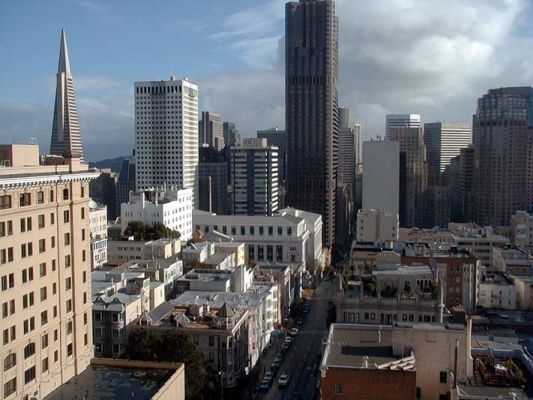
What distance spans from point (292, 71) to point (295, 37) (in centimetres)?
798

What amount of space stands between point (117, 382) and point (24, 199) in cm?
976

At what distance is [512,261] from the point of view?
280 feet

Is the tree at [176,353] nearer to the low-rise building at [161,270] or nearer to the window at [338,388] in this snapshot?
the window at [338,388]

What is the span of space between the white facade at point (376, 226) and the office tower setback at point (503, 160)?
63845mm

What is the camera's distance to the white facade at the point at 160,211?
326 feet

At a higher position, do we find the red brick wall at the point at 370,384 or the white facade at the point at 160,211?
the white facade at the point at 160,211

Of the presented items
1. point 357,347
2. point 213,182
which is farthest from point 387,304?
point 213,182

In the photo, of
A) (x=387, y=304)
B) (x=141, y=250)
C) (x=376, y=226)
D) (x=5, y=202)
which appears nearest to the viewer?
(x=5, y=202)

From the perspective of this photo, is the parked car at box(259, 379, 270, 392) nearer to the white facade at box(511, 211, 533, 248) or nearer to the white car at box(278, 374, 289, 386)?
the white car at box(278, 374, 289, 386)

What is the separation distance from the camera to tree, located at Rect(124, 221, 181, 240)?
301 feet

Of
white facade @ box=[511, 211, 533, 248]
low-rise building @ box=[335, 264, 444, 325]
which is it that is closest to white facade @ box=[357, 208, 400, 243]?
white facade @ box=[511, 211, 533, 248]

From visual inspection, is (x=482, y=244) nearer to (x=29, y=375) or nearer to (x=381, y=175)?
(x=381, y=175)

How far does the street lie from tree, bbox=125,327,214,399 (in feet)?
34.5

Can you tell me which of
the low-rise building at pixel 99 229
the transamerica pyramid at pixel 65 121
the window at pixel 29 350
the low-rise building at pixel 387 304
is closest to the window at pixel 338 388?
the window at pixel 29 350
